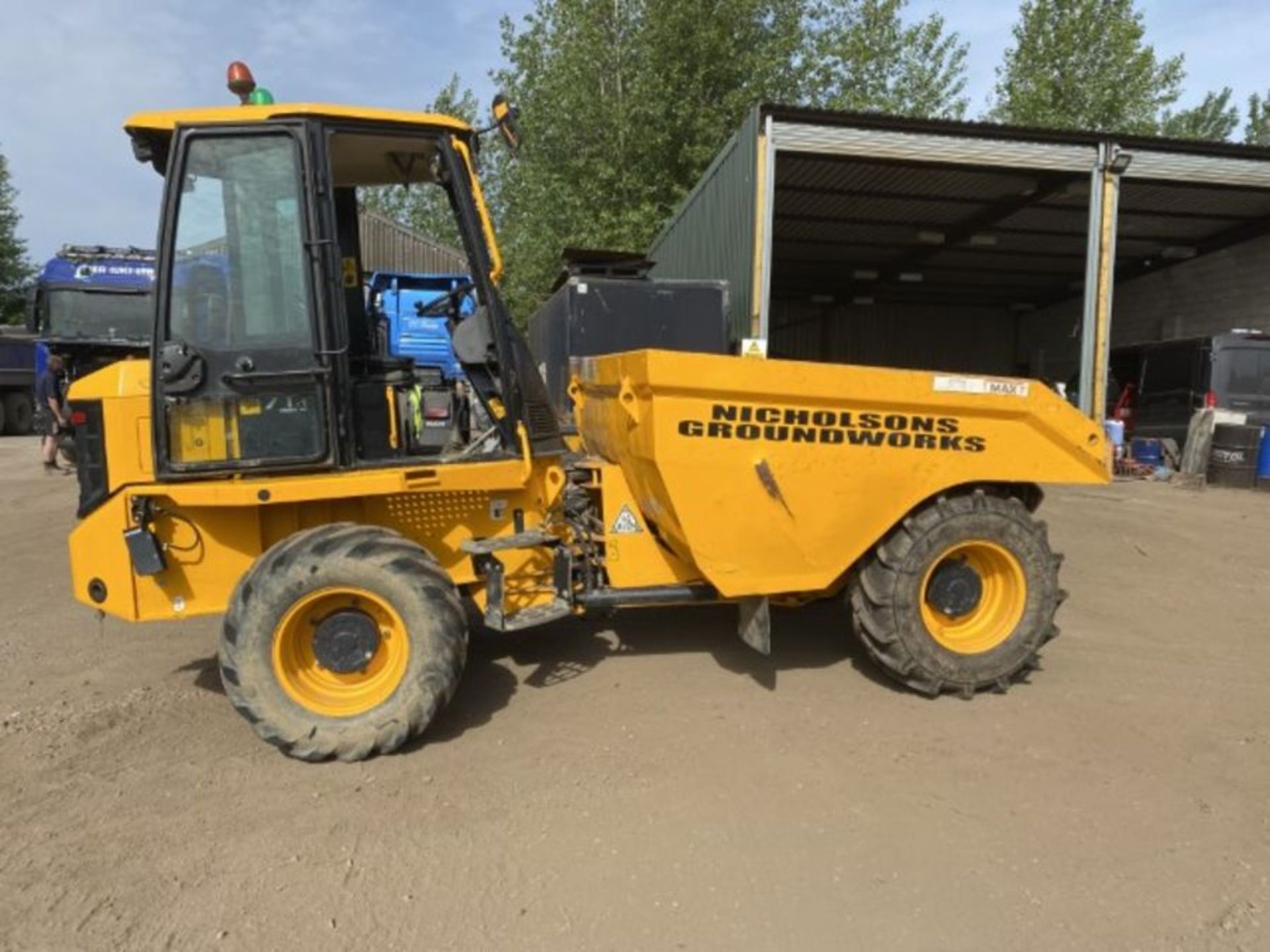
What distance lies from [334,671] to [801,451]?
2.35m

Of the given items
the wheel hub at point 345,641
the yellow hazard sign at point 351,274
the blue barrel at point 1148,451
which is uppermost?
the yellow hazard sign at point 351,274

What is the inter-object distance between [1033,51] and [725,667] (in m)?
26.4

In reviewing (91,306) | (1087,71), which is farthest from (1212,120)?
(91,306)

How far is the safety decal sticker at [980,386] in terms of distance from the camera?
4.04 metres

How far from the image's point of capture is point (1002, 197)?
44.5 feet

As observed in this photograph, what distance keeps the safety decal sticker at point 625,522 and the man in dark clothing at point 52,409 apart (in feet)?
35.8

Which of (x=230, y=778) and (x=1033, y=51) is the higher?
(x=1033, y=51)

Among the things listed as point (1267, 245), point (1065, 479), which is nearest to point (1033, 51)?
point (1267, 245)

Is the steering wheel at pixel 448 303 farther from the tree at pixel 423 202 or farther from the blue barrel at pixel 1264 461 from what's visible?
the blue barrel at pixel 1264 461

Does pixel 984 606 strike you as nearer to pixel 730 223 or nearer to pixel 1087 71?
pixel 730 223

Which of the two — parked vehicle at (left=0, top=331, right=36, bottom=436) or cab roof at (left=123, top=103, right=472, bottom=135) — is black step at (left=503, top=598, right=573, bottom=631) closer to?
cab roof at (left=123, top=103, right=472, bottom=135)

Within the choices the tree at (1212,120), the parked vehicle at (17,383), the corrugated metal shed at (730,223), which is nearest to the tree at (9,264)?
the parked vehicle at (17,383)

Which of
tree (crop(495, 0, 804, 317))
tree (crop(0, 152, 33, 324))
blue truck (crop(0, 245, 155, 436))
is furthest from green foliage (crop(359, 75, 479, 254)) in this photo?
tree (crop(0, 152, 33, 324))

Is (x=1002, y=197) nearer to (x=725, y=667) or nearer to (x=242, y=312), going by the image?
(x=725, y=667)
